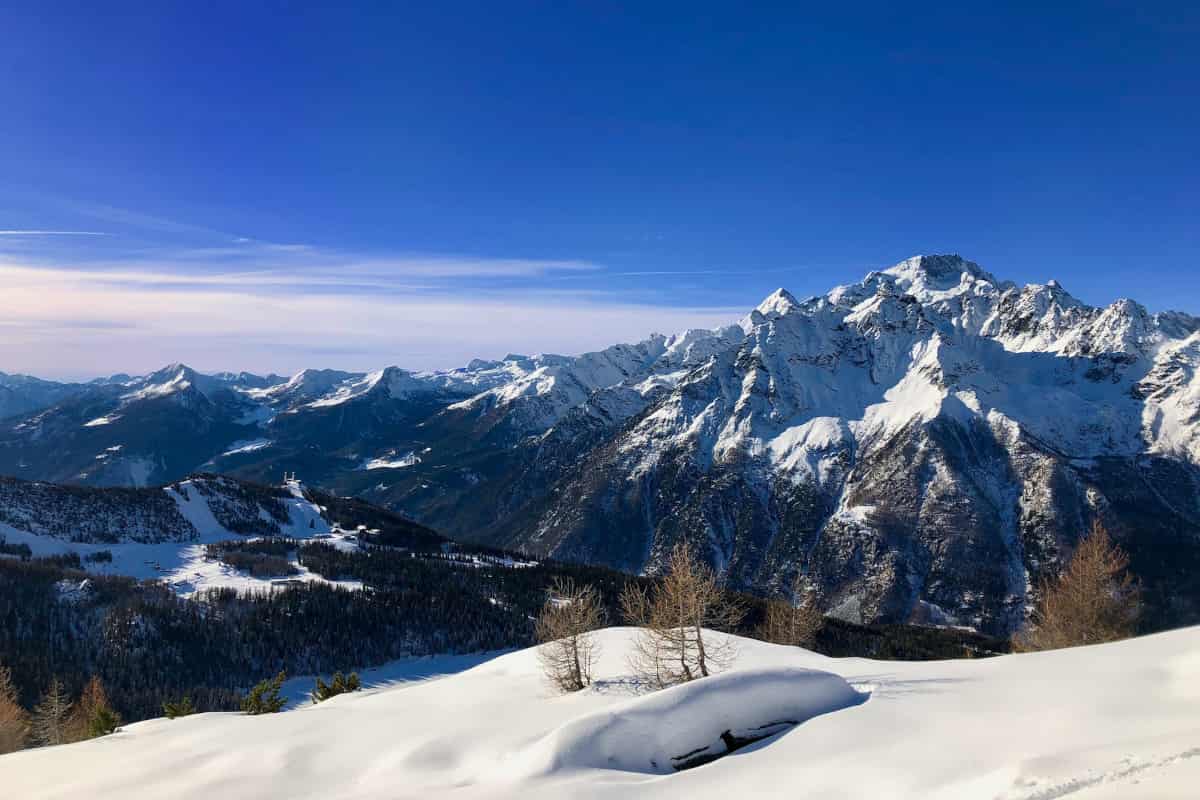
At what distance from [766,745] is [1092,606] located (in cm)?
4982

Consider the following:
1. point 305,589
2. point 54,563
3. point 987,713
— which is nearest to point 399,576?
point 305,589

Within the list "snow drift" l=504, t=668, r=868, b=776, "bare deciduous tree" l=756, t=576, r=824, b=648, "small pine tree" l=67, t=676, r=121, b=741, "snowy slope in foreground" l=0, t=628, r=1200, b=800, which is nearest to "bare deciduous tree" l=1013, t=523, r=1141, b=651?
"bare deciduous tree" l=756, t=576, r=824, b=648

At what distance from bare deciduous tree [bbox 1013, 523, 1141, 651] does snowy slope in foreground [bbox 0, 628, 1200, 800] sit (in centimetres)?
2957

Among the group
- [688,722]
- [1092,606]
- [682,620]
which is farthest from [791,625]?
[688,722]

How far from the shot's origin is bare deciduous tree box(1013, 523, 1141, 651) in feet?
173

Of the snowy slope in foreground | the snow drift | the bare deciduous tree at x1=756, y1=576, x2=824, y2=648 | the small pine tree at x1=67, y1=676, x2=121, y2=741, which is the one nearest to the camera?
the snowy slope in foreground

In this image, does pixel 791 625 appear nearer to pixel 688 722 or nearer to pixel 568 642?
pixel 568 642

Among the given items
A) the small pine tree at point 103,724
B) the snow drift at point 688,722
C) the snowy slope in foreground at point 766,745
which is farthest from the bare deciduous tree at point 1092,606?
the small pine tree at point 103,724

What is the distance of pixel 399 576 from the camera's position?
7579 inches

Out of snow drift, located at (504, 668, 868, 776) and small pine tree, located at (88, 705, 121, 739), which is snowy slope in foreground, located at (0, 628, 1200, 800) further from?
small pine tree, located at (88, 705, 121, 739)

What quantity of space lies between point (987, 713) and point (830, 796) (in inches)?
312

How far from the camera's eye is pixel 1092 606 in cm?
5272

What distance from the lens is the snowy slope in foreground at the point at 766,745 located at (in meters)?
14.8

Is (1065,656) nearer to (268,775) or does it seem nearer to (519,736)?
(519,736)
